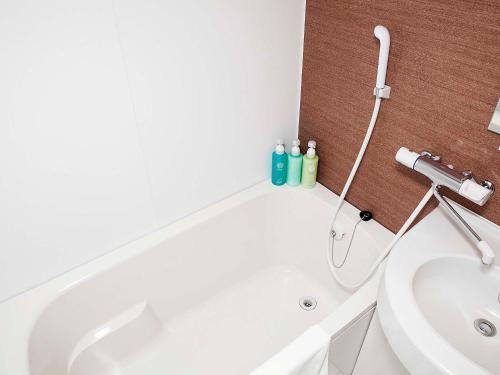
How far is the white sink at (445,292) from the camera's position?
80 centimetres

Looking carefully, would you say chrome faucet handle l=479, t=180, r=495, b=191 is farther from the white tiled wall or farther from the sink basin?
the white tiled wall

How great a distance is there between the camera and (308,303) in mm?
1522

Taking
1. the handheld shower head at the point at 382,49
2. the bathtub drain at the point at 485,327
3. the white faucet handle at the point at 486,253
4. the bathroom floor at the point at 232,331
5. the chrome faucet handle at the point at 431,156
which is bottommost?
the bathroom floor at the point at 232,331

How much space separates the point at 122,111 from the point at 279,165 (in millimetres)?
682

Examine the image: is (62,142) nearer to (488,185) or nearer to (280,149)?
(280,149)

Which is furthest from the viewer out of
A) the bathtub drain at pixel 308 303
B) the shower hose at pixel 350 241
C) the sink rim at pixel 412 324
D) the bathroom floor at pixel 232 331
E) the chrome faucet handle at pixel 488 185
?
the bathtub drain at pixel 308 303

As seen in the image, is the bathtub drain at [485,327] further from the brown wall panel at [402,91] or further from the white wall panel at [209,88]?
the white wall panel at [209,88]

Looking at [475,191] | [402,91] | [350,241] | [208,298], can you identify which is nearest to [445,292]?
[475,191]

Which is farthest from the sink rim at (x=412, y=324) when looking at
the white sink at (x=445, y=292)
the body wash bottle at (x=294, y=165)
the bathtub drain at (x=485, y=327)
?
the body wash bottle at (x=294, y=165)

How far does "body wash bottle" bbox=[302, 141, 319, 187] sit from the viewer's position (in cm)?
138

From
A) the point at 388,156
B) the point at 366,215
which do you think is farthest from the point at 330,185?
the point at 388,156

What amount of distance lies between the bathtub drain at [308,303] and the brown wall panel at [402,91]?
0.50 metres

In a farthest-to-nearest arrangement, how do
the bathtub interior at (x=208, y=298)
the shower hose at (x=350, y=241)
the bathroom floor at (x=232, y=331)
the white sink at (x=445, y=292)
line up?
the bathroom floor at (x=232, y=331)
the bathtub interior at (x=208, y=298)
the shower hose at (x=350, y=241)
the white sink at (x=445, y=292)

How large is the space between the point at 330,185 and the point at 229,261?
1.80ft
